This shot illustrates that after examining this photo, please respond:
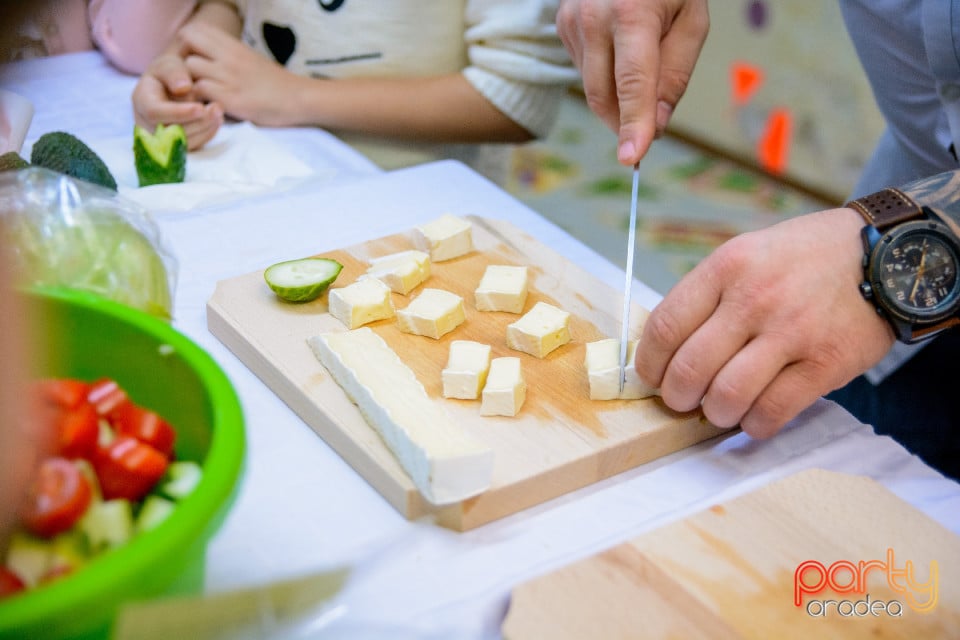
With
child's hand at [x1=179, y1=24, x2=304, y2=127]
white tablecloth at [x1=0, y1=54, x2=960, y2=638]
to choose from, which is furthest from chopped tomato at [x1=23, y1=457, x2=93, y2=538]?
child's hand at [x1=179, y1=24, x2=304, y2=127]

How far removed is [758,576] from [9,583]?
628 mm

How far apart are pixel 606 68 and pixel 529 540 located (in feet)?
2.39

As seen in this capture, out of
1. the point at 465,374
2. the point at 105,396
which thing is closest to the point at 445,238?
the point at 465,374

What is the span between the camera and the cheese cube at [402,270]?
132 centimetres

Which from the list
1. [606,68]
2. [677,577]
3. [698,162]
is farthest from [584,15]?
[698,162]

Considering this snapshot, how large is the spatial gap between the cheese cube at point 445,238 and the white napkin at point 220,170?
414mm

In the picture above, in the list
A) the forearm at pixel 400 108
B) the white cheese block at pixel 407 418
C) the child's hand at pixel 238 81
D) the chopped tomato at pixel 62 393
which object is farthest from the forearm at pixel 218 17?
the chopped tomato at pixel 62 393

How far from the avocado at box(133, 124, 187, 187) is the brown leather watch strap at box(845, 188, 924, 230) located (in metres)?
1.12

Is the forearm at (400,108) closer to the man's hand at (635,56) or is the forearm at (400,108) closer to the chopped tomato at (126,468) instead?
the man's hand at (635,56)

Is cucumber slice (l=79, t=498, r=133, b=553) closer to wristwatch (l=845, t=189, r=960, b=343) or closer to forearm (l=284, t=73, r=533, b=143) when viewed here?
wristwatch (l=845, t=189, r=960, b=343)

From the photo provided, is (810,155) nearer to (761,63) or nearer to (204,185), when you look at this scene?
(761,63)

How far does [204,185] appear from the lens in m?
1.66

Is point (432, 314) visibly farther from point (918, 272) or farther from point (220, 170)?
point (220, 170)

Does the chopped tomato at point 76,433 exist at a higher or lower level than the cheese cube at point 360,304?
higher
